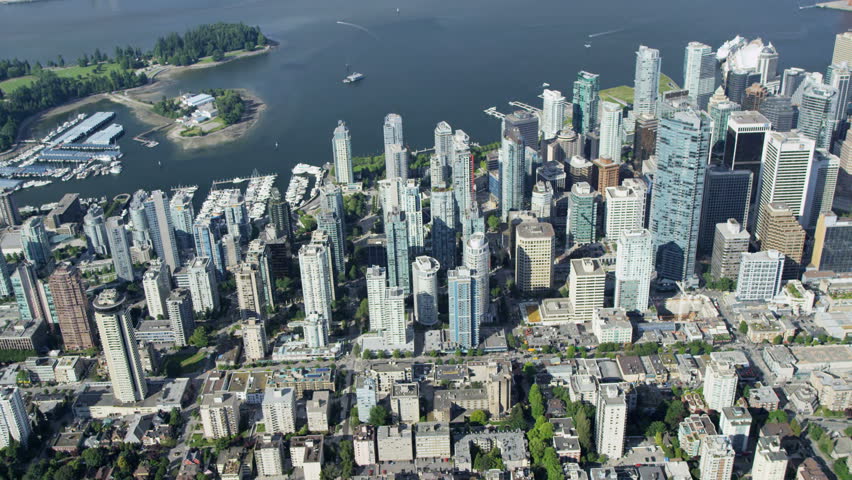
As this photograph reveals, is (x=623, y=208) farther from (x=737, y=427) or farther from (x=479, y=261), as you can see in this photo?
(x=737, y=427)

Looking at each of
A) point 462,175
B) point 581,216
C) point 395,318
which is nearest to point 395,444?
point 395,318

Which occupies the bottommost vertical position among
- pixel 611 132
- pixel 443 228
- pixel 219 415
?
pixel 219 415

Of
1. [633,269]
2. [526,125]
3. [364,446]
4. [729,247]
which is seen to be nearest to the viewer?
[364,446]

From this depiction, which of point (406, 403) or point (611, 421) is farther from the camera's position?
point (406, 403)

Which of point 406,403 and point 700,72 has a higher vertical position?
point 700,72

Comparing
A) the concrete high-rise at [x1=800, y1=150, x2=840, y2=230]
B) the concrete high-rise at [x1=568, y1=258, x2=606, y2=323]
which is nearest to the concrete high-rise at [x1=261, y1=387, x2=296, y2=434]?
the concrete high-rise at [x1=568, y1=258, x2=606, y2=323]

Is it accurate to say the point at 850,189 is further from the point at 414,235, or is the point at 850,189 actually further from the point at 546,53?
the point at 546,53

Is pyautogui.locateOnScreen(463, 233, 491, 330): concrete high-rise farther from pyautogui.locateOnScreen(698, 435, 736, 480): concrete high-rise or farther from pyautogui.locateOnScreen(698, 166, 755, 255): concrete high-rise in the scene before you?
pyautogui.locateOnScreen(698, 166, 755, 255): concrete high-rise
